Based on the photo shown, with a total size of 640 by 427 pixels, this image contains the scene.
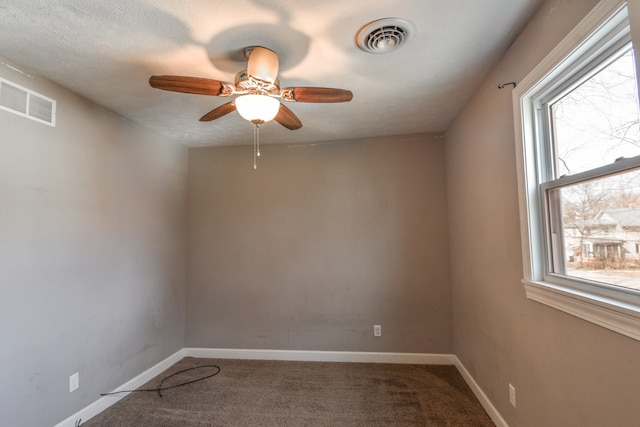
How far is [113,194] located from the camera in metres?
2.64

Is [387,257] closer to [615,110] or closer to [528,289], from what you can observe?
[528,289]

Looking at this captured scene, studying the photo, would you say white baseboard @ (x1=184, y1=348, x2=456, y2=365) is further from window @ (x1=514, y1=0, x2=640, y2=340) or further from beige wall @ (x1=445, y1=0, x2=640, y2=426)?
window @ (x1=514, y1=0, x2=640, y2=340)

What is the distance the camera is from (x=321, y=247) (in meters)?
3.46

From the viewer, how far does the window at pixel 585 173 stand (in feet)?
3.76

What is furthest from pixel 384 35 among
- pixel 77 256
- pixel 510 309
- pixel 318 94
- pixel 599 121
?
pixel 77 256

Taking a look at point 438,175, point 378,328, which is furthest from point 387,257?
point 438,175

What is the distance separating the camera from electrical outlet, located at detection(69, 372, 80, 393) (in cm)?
221

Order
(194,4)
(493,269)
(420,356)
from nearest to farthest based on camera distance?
(194,4), (493,269), (420,356)

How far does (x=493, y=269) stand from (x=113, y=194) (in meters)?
3.00

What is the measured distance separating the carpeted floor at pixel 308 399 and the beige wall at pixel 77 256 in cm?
39

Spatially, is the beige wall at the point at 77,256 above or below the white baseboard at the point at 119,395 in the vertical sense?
above

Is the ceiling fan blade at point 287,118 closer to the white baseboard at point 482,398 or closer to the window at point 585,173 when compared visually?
the window at point 585,173

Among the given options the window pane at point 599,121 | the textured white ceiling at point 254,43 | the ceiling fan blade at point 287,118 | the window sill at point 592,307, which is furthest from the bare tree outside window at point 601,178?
the ceiling fan blade at point 287,118

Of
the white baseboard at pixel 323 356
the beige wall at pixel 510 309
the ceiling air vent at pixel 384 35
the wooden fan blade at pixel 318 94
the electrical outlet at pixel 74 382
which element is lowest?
the white baseboard at pixel 323 356
